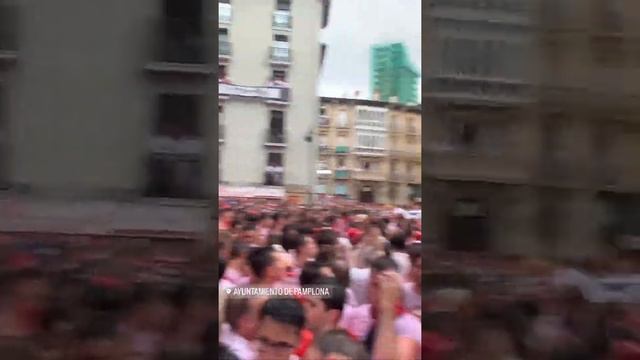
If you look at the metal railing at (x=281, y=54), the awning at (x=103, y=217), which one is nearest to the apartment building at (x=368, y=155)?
the metal railing at (x=281, y=54)

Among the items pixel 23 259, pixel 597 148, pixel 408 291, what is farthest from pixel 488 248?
pixel 23 259

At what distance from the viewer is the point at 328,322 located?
5168mm

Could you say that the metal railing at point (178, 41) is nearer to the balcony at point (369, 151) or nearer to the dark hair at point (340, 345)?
the balcony at point (369, 151)

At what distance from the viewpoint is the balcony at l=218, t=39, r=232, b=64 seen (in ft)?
16.8

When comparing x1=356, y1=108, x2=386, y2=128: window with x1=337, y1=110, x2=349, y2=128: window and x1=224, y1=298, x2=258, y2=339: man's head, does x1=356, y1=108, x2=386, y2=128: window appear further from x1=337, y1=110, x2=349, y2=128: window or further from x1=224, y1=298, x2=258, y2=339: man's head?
x1=224, y1=298, x2=258, y2=339: man's head

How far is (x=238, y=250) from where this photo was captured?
511 cm

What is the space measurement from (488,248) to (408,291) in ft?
1.80

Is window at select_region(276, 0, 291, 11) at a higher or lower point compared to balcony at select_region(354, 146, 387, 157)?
higher

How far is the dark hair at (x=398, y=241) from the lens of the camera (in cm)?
525

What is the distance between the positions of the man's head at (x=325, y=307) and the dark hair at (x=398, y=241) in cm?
39

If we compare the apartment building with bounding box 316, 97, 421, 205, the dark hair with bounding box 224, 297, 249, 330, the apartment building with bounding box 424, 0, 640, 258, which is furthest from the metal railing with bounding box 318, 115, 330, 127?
the dark hair with bounding box 224, 297, 249, 330

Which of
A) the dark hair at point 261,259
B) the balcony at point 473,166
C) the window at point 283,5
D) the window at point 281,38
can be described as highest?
the window at point 283,5

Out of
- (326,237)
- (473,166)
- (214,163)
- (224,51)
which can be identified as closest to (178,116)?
(214,163)

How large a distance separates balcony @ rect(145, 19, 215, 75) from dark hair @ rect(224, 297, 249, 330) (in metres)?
1.29
